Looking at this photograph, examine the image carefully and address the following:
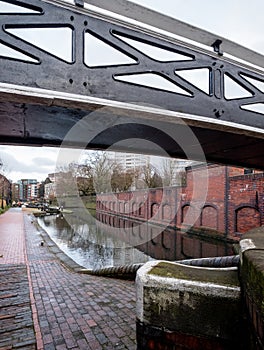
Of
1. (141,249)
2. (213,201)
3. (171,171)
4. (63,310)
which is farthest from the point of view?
(171,171)

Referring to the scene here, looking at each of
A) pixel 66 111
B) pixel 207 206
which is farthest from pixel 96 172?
pixel 66 111

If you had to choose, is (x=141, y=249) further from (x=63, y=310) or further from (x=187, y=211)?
(x=63, y=310)

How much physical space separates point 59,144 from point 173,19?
2.55m

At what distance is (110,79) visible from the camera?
6.43ft

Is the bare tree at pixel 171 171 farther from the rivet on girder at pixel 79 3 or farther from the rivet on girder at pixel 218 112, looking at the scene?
the rivet on girder at pixel 79 3

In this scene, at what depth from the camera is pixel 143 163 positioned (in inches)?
1133

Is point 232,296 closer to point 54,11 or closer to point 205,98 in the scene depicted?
point 205,98

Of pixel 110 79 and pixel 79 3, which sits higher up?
pixel 79 3

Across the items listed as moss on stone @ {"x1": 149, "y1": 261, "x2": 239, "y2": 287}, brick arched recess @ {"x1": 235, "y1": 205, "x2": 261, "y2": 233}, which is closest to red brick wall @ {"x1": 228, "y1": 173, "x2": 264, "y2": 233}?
brick arched recess @ {"x1": 235, "y1": 205, "x2": 261, "y2": 233}

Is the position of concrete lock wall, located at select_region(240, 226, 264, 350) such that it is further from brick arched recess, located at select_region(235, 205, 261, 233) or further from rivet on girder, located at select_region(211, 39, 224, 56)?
brick arched recess, located at select_region(235, 205, 261, 233)

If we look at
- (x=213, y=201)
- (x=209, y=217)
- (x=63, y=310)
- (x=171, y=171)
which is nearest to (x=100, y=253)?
(x=209, y=217)

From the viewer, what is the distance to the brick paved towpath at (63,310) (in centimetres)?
295

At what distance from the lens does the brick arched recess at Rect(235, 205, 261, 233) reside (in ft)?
33.2

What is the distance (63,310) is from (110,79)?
11.5 ft
